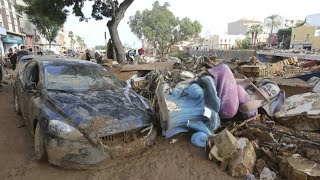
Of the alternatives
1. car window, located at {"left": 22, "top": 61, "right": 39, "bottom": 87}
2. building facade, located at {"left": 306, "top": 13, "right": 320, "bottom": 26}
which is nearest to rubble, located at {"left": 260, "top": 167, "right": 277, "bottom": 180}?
car window, located at {"left": 22, "top": 61, "right": 39, "bottom": 87}

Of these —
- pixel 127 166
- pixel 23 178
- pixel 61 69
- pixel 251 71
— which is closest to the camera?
pixel 23 178

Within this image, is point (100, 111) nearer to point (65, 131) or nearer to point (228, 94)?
point (65, 131)

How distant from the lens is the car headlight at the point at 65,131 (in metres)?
3.58

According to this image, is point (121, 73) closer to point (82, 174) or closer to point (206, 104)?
point (206, 104)

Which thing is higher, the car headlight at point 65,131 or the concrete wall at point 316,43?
the car headlight at point 65,131

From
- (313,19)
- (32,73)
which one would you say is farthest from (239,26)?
(32,73)

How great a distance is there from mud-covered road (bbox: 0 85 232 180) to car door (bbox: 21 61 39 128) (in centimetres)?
51

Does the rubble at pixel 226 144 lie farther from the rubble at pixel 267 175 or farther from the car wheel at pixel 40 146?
the car wheel at pixel 40 146

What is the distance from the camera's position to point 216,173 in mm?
3814

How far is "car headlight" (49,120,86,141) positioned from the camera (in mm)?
3582

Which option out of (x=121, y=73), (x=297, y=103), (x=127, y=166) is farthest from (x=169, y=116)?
(x=121, y=73)

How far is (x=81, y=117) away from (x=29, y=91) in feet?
4.85

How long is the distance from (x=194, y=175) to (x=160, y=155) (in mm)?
723

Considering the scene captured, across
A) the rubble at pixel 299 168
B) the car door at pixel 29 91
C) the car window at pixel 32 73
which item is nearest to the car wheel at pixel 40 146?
the car door at pixel 29 91
